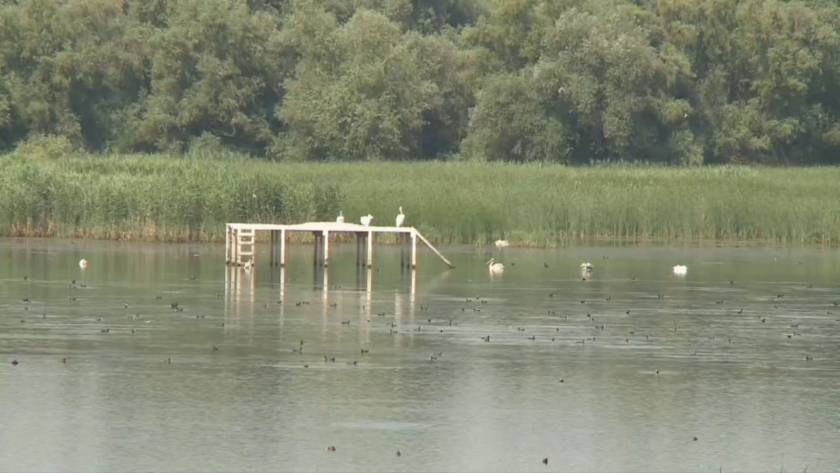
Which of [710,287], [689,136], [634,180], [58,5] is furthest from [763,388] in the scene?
[58,5]

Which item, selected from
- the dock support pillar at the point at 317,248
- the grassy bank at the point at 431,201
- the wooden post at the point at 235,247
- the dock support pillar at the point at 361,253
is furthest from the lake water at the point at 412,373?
the grassy bank at the point at 431,201

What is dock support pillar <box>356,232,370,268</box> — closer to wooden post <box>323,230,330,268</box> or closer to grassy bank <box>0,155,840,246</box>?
wooden post <box>323,230,330,268</box>

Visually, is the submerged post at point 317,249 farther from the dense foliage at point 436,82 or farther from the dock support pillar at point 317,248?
the dense foliage at point 436,82

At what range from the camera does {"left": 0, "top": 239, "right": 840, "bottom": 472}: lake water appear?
1384cm

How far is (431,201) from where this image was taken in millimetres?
42375

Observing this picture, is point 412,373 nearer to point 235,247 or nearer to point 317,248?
point 235,247

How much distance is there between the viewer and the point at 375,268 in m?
33.8

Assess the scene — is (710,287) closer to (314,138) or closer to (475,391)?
(475,391)

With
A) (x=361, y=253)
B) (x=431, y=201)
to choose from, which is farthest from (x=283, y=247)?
(x=431, y=201)

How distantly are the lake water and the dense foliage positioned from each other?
44039 mm

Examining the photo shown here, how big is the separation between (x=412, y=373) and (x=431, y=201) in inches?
960

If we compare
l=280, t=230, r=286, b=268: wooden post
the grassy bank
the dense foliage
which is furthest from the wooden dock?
the dense foliage

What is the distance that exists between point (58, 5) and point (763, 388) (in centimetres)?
7031

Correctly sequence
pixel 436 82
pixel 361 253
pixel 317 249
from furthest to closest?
1. pixel 436 82
2. pixel 361 253
3. pixel 317 249
